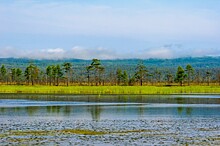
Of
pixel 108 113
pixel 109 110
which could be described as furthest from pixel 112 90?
pixel 108 113

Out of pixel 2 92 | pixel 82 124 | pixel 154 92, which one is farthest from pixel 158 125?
pixel 2 92

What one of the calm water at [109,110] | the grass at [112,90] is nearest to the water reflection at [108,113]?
the calm water at [109,110]

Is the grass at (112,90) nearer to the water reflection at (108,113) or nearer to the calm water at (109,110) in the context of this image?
the calm water at (109,110)

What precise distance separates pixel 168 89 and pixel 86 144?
8539 centimetres

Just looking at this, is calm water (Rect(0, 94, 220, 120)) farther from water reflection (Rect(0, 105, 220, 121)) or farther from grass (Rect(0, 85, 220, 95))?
grass (Rect(0, 85, 220, 95))

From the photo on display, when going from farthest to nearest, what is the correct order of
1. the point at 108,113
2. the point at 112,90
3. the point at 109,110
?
the point at 112,90 → the point at 109,110 → the point at 108,113

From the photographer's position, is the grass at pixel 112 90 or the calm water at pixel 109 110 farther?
the grass at pixel 112 90

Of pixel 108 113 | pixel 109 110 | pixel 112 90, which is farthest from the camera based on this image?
pixel 112 90

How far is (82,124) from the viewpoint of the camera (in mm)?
37875

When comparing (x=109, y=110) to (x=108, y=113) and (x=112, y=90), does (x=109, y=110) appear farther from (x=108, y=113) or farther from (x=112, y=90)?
(x=112, y=90)

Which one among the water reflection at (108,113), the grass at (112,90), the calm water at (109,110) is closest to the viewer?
the water reflection at (108,113)

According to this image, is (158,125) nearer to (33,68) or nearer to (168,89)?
(168,89)

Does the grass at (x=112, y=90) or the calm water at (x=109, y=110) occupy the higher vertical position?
the grass at (x=112, y=90)

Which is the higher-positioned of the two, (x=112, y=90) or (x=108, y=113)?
(x=112, y=90)
